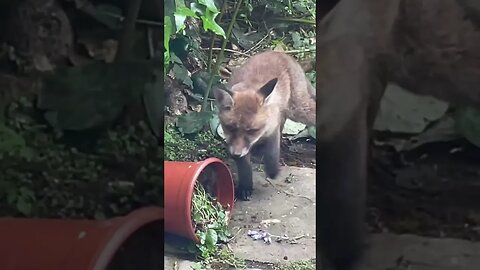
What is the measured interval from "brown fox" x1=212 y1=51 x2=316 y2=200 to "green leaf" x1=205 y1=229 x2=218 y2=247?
114mm

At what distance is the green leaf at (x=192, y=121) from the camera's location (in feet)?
5.52

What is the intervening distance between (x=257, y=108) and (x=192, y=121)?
0.54ft

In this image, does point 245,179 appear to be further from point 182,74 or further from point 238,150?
point 182,74

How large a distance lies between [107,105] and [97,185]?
0.64 feet

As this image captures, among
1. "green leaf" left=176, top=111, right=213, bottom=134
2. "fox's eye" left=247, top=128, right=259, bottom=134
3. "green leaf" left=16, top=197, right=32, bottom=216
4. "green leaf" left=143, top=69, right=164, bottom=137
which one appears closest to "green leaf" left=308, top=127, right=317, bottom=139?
"fox's eye" left=247, top=128, right=259, bottom=134

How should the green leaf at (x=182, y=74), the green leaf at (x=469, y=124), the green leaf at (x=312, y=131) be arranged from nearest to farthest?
the green leaf at (x=469, y=124) < the green leaf at (x=312, y=131) < the green leaf at (x=182, y=74)

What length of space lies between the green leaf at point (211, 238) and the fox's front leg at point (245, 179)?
0.36 feet

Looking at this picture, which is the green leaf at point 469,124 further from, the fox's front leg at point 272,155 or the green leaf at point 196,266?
the green leaf at point 196,266

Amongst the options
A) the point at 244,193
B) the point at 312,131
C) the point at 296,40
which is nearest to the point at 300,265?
the point at 244,193

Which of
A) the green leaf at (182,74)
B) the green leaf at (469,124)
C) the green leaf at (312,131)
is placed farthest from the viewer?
the green leaf at (182,74)

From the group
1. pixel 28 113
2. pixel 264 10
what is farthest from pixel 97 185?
pixel 264 10

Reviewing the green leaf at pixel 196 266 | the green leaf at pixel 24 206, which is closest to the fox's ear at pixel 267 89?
the green leaf at pixel 196 266

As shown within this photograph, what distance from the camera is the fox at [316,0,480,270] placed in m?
1.42

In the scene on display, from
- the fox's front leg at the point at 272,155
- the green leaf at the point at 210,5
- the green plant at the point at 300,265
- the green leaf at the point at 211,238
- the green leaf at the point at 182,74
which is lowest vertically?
the green plant at the point at 300,265
